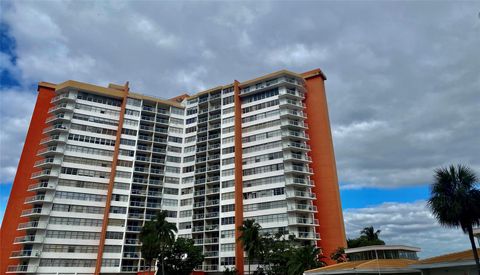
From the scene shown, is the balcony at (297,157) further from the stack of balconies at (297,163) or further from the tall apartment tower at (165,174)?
the tall apartment tower at (165,174)

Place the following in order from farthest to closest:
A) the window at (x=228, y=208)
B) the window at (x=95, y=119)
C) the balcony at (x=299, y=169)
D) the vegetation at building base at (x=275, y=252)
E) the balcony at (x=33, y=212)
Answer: the window at (x=95, y=119) < the window at (x=228, y=208) < the balcony at (x=299, y=169) < the balcony at (x=33, y=212) < the vegetation at building base at (x=275, y=252)

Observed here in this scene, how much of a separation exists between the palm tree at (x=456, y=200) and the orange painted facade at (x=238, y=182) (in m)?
50.2

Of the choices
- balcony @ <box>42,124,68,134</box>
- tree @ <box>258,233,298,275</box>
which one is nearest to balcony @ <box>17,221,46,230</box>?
balcony @ <box>42,124,68,134</box>

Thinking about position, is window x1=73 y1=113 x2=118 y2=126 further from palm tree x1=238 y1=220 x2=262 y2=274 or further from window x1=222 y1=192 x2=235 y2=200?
palm tree x1=238 y1=220 x2=262 y2=274

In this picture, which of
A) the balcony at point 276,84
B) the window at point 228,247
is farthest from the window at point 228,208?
the balcony at point 276,84

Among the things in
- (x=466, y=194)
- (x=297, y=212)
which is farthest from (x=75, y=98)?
(x=466, y=194)

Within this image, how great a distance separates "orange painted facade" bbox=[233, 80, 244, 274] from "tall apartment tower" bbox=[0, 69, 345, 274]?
0.31m

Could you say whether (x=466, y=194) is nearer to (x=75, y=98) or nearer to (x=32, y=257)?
(x=32, y=257)

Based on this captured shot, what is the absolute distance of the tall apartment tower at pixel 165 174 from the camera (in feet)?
278

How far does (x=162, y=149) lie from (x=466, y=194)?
279ft

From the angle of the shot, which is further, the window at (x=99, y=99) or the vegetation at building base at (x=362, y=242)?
the window at (x=99, y=99)

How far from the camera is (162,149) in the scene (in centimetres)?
10606

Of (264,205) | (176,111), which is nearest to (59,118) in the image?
(176,111)

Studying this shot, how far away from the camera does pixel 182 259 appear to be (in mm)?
82062
